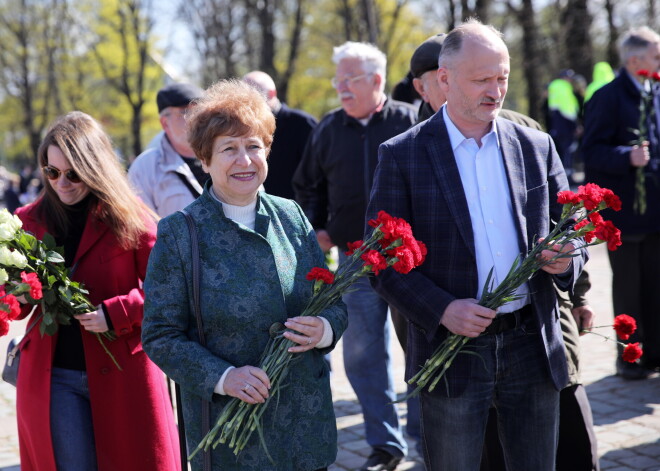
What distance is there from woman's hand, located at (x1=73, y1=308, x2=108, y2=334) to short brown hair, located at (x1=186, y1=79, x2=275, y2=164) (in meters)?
0.95

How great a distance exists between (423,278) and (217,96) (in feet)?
3.32

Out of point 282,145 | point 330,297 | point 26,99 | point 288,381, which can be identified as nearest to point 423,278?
point 330,297

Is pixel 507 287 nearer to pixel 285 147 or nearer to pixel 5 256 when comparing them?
pixel 5 256

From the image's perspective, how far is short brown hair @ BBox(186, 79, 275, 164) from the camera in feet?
9.89

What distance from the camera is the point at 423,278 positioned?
10.4 feet

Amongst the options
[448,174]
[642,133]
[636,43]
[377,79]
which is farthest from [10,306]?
[636,43]

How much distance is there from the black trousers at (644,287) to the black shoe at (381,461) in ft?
8.38

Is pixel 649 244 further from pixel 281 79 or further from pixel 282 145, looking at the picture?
pixel 281 79

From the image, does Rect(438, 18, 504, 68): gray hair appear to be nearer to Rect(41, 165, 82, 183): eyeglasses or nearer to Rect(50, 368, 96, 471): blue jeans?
Rect(41, 165, 82, 183): eyeglasses

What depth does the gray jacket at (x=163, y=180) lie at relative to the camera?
210 inches

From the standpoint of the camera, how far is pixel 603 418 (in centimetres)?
571

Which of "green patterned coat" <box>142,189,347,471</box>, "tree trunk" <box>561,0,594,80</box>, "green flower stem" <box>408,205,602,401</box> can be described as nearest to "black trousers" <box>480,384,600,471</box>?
"green flower stem" <box>408,205,602,401</box>

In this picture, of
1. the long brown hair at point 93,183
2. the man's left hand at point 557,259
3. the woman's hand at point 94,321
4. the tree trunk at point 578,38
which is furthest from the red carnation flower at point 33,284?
the tree trunk at point 578,38

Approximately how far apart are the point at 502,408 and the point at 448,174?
93 centimetres
